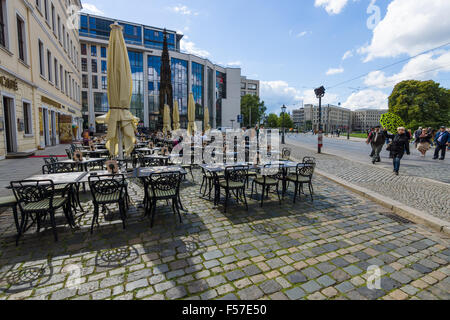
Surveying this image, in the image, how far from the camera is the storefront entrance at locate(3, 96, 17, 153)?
11.9 metres

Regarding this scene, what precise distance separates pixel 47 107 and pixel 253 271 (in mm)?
19830

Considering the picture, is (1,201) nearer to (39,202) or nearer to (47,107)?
(39,202)

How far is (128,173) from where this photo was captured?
207 inches

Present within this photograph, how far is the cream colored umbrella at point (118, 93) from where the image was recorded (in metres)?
5.89

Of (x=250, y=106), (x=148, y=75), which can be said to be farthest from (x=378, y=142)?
(x=250, y=106)

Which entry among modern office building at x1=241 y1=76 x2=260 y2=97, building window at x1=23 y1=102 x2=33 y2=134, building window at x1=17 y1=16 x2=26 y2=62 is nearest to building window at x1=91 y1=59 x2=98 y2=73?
building window at x1=17 y1=16 x2=26 y2=62

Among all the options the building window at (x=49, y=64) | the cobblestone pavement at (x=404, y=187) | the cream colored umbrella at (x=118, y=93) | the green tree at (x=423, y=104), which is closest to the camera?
the cobblestone pavement at (x=404, y=187)

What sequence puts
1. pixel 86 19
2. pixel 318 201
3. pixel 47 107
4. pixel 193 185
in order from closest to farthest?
pixel 318 201 → pixel 193 185 → pixel 47 107 → pixel 86 19

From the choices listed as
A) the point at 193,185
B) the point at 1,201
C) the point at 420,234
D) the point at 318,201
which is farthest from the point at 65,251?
the point at 420,234

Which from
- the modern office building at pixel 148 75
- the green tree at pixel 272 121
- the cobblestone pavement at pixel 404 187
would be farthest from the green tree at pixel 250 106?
the cobblestone pavement at pixel 404 187

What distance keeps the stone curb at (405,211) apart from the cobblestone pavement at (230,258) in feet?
0.65

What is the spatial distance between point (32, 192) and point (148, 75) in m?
49.8

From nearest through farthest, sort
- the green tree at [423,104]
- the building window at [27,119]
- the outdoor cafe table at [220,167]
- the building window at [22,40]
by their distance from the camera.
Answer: the outdoor cafe table at [220,167] → the building window at [22,40] → the building window at [27,119] → the green tree at [423,104]

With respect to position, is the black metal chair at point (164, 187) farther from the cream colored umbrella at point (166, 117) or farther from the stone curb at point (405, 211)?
the cream colored umbrella at point (166, 117)
